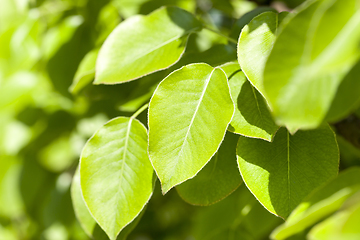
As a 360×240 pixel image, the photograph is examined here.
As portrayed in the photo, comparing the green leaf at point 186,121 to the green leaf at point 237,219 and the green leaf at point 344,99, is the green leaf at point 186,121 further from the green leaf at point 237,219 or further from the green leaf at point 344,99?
the green leaf at point 237,219

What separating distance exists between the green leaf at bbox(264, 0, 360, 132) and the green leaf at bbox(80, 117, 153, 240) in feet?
0.82

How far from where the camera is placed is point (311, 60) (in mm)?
249

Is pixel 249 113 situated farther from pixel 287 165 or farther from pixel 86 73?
pixel 86 73

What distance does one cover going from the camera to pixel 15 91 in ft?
3.06

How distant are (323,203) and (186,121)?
184 millimetres

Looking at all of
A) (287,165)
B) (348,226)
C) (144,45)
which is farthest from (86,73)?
(348,226)

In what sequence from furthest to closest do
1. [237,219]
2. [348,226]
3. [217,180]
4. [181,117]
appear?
[237,219], [217,180], [181,117], [348,226]

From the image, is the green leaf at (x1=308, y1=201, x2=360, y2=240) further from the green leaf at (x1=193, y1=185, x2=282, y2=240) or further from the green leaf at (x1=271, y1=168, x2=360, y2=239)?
the green leaf at (x1=193, y1=185, x2=282, y2=240)

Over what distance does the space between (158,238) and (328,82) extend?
128 cm

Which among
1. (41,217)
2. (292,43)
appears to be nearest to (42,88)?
(41,217)

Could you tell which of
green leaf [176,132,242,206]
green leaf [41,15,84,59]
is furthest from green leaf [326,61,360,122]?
green leaf [41,15,84,59]

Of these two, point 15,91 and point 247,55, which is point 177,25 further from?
point 15,91

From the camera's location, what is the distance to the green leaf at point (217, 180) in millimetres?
509

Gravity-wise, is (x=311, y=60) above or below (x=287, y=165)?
above
